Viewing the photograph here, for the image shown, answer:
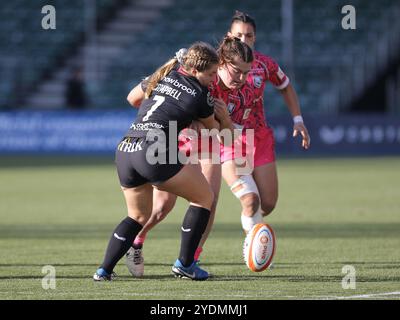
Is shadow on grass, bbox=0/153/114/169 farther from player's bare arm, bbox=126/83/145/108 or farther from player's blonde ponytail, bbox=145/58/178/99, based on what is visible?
player's blonde ponytail, bbox=145/58/178/99

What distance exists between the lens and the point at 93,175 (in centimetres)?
2105

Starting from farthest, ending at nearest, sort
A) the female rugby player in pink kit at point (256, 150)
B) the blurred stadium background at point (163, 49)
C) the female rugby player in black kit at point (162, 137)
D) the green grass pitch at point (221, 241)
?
the blurred stadium background at point (163, 49)
the female rugby player in pink kit at point (256, 150)
the female rugby player in black kit at point (162, 137)
the green grass pitch at point (221, 241)

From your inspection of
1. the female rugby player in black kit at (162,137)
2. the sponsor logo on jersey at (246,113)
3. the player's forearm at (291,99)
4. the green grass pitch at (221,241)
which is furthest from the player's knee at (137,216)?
the player's forearm at (291,99)

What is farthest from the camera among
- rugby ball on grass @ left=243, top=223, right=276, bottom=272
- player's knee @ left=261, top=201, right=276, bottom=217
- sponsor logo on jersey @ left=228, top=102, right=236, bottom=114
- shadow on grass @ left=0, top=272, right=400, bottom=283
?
player's knee @ left=261, top=201, right=276, bottom=217

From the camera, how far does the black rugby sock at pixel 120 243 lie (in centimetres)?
800

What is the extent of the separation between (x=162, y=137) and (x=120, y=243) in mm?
913

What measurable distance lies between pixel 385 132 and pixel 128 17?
10314mm

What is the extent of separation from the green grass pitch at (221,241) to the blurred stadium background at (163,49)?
840 cm

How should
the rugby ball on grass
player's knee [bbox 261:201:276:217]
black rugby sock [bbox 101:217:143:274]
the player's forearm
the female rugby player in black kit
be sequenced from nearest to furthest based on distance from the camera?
the female rugby player in black kit, black rugby sock [bbox 101:217:143:274], the rugby ball on grass, player's knee [bbox 261:201:276:217], the player's forearm


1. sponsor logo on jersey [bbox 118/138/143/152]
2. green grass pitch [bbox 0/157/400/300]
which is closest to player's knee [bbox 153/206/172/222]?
green grass pitch [bbox 0/157/400/300]

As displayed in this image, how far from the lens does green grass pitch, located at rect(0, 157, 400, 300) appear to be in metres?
7.64

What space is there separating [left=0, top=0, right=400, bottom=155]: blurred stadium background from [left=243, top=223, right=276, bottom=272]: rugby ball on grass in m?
18.5

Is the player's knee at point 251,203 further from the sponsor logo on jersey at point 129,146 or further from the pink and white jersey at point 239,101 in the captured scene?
the sponsor logo on jersey at point 129,146

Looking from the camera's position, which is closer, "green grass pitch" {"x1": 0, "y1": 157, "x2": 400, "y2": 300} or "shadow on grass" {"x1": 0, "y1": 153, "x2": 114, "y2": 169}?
"green grass pitch" {"x1": 0, "y1": 157, "x2": 400, "y2": 300}
